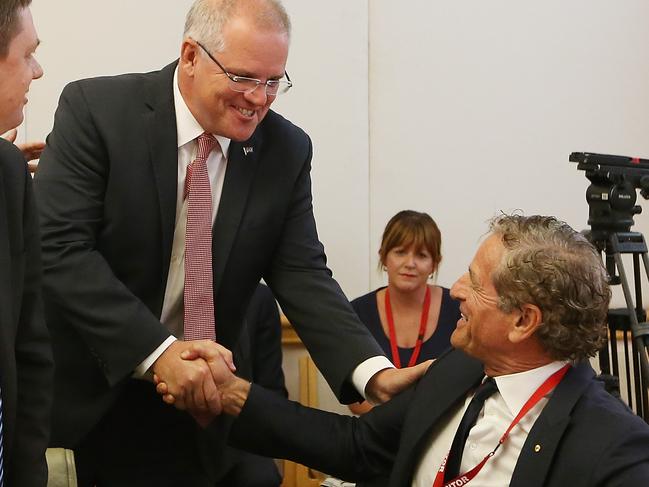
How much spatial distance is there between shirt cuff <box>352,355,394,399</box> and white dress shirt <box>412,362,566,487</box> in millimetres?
239

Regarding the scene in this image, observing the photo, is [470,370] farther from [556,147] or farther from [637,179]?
[556,147]

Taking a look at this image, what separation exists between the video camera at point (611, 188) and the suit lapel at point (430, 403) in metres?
0.97

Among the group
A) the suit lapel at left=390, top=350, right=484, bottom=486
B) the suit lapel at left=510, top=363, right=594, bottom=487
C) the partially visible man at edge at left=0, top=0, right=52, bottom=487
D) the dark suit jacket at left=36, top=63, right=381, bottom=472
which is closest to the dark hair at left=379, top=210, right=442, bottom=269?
the dark suit jacket at left=36, top=63, right=381, bottom=472

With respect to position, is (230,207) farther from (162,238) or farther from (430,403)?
(430,403)

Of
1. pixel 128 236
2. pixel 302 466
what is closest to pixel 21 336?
pixel 128 236

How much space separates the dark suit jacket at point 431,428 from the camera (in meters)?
1.88

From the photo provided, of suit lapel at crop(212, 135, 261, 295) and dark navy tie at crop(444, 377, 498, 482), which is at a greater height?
suit lapel at crop(212, 135, 261, 295)

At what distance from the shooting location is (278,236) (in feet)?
8.25

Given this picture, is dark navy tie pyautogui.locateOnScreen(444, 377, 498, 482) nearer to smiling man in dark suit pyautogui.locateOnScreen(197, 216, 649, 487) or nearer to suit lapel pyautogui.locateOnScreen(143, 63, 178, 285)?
smiling man in dark suit pyautogui.locateOnScreen(197, 216, 649, 487)

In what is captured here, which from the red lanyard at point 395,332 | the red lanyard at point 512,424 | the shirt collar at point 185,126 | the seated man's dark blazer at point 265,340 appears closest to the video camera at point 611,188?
the red lanyard at point 512,424

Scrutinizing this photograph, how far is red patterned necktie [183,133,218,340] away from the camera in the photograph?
233 centimetres

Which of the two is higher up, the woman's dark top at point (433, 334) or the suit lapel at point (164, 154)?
the suit lapel at point (164, 154)

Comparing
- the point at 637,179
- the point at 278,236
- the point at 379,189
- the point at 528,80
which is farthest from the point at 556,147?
the point at 278,236

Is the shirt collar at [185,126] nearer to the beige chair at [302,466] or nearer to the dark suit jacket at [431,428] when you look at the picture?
the dark suit jacket at [431,428]
